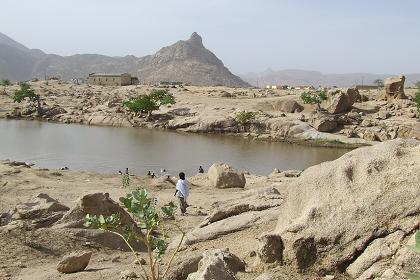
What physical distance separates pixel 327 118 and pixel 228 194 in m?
27.7

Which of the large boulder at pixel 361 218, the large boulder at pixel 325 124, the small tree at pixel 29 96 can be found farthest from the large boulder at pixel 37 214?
the small tree at pixel 29 96

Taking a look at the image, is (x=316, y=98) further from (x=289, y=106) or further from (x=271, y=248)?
(x=271, y=248)

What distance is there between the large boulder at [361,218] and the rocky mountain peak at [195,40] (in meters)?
177

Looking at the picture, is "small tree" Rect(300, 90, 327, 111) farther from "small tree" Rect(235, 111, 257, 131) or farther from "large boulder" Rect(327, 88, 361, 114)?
"small tree" Rect(235, 111, 257, 131)

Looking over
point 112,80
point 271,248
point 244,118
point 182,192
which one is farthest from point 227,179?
point 112,80

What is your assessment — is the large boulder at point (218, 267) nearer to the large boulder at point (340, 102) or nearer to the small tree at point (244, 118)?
the small tree at point (244, 118)

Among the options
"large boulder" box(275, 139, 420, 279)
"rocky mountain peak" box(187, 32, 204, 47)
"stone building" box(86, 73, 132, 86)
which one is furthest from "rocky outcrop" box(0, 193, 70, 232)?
"rocky mountain peak" box(187, 32, 204, 47)

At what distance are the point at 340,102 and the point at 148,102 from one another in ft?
64.6

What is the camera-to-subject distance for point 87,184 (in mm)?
18172

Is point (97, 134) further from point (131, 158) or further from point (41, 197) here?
point (41, 197)

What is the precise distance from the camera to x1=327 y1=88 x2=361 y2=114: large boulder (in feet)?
152

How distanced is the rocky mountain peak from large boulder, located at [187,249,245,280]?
17760 cm

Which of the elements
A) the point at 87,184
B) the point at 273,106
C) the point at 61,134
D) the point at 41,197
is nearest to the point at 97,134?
the point at 61,134

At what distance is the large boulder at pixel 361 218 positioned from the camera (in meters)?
5.86
